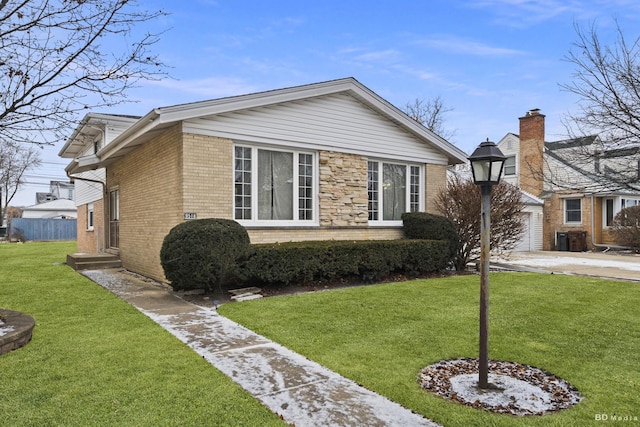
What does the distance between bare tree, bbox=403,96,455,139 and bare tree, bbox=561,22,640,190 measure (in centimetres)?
2711

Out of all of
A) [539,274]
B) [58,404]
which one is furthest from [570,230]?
[58,404]

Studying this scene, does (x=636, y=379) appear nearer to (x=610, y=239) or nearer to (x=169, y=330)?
(x=169, y=330)

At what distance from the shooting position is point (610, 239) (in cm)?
2198

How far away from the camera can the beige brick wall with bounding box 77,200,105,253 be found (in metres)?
16.1

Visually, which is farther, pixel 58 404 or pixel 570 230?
pixel 570 230

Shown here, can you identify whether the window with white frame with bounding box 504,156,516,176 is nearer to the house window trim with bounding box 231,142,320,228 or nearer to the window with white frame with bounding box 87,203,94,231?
the house window trim with bounding box 231,142,320,228

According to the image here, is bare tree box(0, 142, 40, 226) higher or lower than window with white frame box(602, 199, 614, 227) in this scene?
higher

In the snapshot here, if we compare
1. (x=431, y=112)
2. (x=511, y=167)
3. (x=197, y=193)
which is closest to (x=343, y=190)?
(x=197, y=193)

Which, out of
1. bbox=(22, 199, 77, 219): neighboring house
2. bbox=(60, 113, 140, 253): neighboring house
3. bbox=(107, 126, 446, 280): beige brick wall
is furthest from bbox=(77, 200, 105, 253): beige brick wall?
bbox=(22, 199, 77, 219): neighboring house

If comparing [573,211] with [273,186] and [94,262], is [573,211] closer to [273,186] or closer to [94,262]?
[273,186]

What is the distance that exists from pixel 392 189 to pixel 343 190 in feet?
6.61

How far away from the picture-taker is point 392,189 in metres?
12.7

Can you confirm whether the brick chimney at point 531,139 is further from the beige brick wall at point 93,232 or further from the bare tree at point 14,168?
the bare tree at point 14,168

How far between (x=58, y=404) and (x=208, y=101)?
22.2ft
